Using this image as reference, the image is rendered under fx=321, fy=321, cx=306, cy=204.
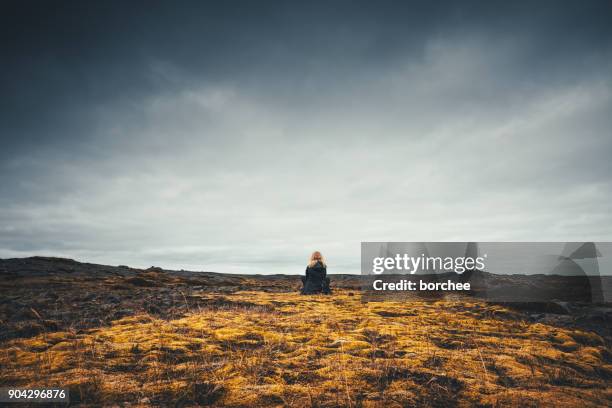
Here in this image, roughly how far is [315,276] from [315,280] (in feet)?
0.79

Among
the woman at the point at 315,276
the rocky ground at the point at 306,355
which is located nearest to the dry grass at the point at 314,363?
the rocky ground at the point at 306,355

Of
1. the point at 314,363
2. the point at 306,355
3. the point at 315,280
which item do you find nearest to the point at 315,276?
the point at 315,280

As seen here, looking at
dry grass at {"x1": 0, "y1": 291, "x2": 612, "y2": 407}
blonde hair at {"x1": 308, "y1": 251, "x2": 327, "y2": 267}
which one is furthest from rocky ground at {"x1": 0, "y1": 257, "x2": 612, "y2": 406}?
blonde hair at {"x1": 308, "y1": 251, "x2": 327, "y2": 267}

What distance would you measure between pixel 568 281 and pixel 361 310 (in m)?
14.2

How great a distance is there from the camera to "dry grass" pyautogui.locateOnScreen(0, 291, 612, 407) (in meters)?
4.81

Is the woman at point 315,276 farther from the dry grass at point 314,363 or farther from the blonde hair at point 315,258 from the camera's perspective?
the dry grass at point 314,363

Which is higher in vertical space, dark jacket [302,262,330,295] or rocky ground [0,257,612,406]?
dark jacket [302,262,330,295]

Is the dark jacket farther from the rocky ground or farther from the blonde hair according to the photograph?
the rocky ground

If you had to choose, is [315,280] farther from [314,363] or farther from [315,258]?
[314,363]

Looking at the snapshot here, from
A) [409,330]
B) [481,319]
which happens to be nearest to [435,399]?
[409,330]

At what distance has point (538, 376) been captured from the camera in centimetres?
577

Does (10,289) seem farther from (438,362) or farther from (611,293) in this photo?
(611,293)

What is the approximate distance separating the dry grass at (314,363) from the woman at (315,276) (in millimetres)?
7726

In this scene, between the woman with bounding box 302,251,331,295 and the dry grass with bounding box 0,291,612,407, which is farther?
the woman with bounding box 302,251,331,295
